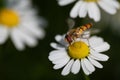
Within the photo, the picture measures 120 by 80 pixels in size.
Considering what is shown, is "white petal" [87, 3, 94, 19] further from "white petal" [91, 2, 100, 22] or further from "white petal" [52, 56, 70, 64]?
"white petal" [52, 56, 70, 64]

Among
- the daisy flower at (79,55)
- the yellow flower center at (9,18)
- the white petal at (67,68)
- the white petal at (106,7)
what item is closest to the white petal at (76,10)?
the white petal at (106,7)

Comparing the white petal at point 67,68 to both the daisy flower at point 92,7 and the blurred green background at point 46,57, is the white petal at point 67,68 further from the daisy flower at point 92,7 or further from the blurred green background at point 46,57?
the blurred green background at point 46,57

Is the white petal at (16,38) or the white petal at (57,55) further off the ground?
the white petal at (57,55)

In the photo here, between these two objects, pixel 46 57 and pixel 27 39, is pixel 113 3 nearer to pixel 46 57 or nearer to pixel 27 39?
pixel 46 57

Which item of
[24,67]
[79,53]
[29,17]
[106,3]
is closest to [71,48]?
[79,53]

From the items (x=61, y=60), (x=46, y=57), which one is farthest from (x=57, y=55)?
(x=46, y=57)

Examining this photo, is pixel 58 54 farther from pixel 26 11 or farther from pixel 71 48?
pixel 26 11
